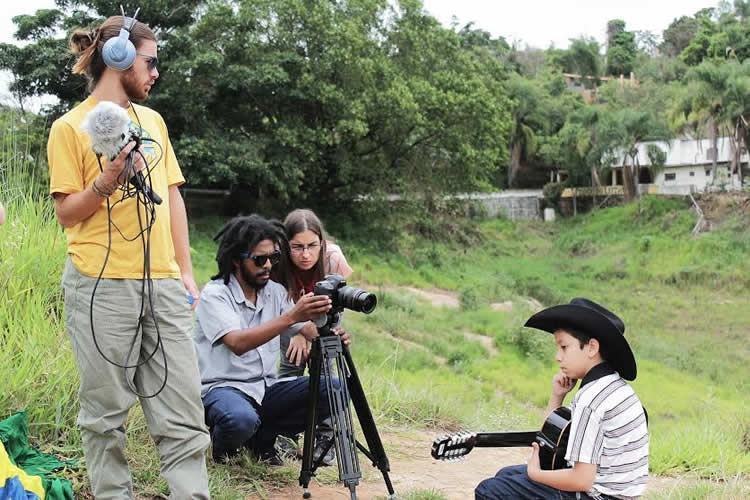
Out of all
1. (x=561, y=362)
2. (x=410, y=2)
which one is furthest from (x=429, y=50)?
(x=561, y=362)

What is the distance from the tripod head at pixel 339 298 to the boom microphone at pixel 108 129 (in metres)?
0.85

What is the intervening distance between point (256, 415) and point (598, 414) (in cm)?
132

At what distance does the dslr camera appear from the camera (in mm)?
2775

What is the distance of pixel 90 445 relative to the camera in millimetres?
2494

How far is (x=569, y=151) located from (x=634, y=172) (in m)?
2.72

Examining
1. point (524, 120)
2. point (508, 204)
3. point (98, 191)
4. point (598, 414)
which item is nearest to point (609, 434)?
point (598, 414)

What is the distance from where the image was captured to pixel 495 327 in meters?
16.2

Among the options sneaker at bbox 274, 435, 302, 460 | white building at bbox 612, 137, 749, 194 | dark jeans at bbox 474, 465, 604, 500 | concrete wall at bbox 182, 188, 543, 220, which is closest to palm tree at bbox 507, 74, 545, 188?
concrete wall at bbox 182, 188, 543, 220

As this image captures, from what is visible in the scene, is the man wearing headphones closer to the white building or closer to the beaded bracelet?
the beaded bracelet

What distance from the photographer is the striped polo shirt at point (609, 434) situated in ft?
7.63

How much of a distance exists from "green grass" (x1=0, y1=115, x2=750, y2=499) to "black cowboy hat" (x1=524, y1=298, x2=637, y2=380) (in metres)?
1.27

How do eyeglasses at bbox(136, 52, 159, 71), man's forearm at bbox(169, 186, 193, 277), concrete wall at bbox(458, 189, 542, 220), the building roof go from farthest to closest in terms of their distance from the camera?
the building roof < concrete wall at bbox(458, 189, 542, 220) < man's forearm at bbox(169, 186, 193, 277) < eyeglasses at bbox(136, 52, 159, 71)

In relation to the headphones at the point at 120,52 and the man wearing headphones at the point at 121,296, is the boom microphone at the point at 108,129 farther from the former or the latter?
the headphones at the point at 120,52

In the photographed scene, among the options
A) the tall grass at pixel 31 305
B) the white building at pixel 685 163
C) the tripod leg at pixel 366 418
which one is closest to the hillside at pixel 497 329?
the tall grass at pixel 31 305
